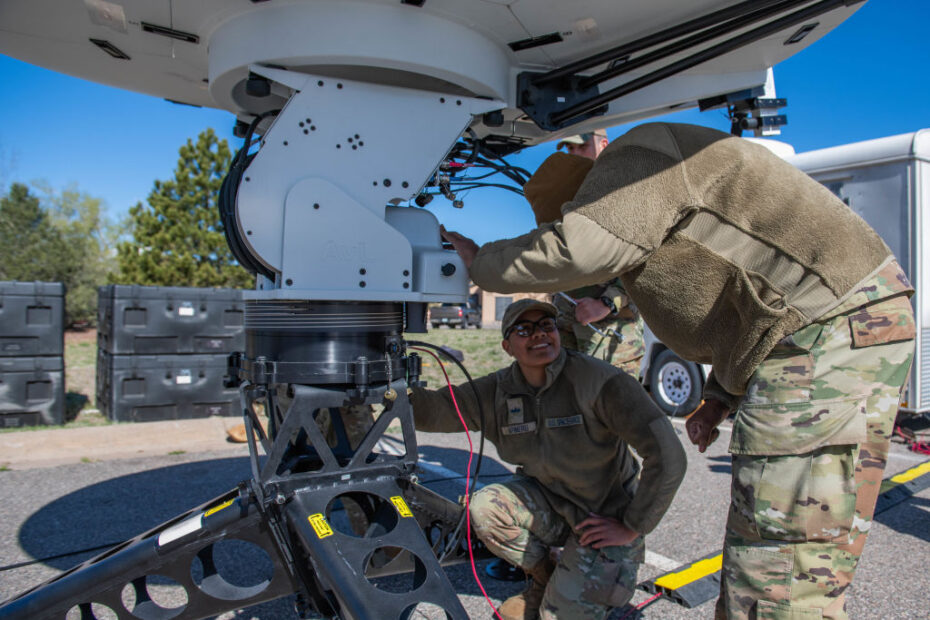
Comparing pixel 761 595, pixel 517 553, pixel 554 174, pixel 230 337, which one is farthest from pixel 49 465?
pixel 761 595

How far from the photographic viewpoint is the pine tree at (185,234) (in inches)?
749

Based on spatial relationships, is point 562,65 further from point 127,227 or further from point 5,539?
point 127,227

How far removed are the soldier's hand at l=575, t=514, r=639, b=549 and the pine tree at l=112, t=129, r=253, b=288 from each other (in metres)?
18.6

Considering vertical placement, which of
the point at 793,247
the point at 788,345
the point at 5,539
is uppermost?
the point at 793,247

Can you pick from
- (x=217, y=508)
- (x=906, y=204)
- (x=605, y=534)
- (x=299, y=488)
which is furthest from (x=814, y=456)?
(x=906, y=204)

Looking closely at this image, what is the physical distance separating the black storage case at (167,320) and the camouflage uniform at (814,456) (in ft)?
17.8

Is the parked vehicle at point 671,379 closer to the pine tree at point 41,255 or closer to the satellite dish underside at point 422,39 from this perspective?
the satellite dish underside at point 422,39

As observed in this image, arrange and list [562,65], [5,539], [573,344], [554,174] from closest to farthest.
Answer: [554,174] → [562,65] → [5,539] → [573,344]

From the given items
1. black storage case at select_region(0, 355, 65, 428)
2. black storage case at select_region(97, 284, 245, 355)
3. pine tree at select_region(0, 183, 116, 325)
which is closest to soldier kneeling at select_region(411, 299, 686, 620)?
black storage case at select_region(97, 284, 245, 355)

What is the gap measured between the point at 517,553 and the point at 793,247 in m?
1.52

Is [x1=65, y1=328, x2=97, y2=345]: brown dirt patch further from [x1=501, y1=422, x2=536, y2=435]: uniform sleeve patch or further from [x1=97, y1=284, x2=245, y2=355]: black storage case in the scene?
[x1=501, y1=422, x2=536, y2=435]: uniform sleeve patch

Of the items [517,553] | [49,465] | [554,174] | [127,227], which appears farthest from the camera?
[127,227]

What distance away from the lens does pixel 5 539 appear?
303 cm

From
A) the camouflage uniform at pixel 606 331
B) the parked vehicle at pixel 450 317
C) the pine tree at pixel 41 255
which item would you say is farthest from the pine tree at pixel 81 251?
the camouflage uniform at pixel 606 331
